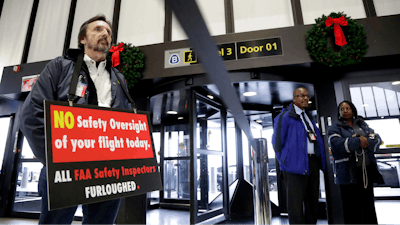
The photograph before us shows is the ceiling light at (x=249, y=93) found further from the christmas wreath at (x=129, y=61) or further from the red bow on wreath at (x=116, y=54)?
the red bow on wreath at (x=116, y=54)

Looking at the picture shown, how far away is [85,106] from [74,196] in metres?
0.28

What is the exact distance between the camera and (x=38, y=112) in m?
0.80

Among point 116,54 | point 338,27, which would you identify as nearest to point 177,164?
point 116,54

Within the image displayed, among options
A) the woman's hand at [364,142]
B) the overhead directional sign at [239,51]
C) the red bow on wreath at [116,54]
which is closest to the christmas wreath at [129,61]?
the red bow on wreath at [116,54]

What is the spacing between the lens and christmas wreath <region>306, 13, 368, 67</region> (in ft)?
8.66

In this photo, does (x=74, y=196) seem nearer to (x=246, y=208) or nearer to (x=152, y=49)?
(x=152, y=49)

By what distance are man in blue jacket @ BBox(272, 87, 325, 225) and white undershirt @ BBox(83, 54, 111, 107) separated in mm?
1666

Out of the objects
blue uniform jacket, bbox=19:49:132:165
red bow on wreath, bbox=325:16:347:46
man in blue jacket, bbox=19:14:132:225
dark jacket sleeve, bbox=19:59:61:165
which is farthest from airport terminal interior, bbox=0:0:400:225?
dark jacket sleeve, bbox=19:59:61:165

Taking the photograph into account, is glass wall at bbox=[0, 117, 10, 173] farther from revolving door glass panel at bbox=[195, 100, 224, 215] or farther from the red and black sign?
the red and black sign

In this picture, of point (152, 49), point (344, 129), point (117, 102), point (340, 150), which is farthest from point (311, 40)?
point (117, 102)

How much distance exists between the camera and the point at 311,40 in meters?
2.71

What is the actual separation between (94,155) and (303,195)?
1898 millimetres

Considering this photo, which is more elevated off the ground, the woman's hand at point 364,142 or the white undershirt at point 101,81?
the white undershirt at point 101,81

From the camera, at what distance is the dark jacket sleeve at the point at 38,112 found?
0.78 m
